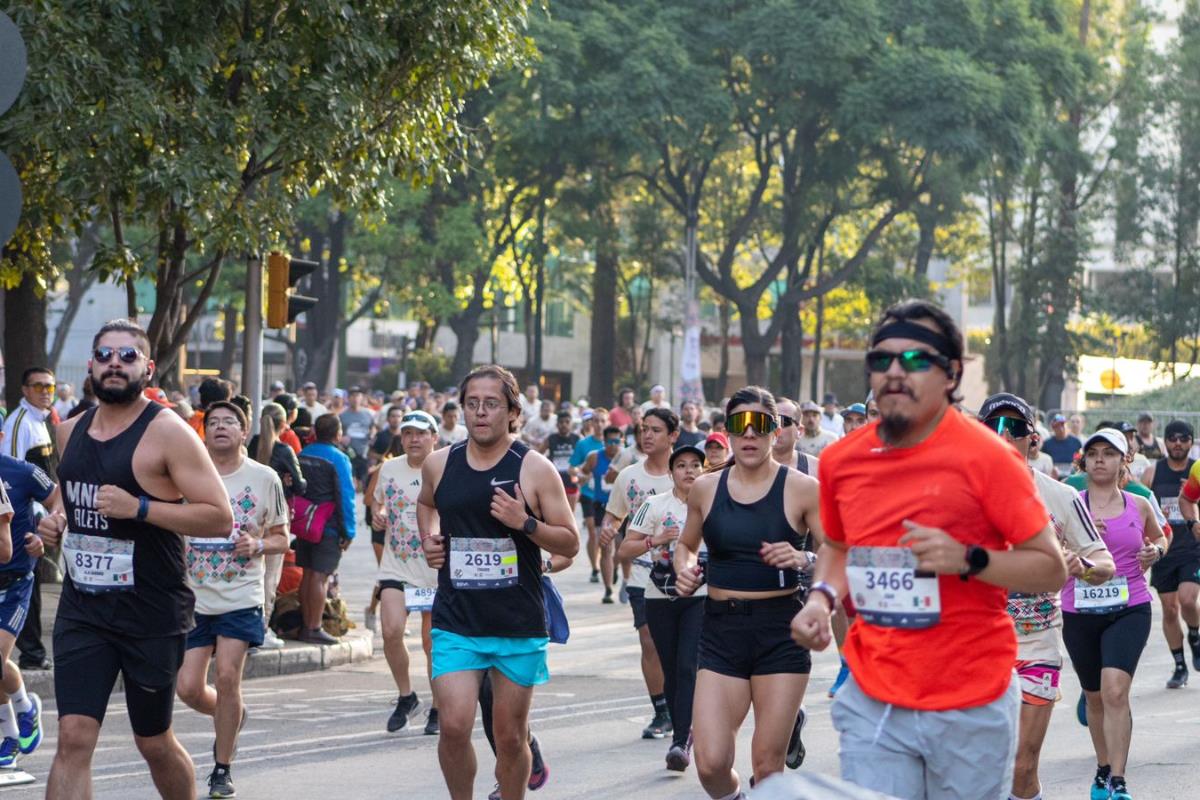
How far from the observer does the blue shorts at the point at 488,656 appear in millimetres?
7621

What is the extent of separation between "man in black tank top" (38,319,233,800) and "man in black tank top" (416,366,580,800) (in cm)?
112

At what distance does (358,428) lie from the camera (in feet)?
104

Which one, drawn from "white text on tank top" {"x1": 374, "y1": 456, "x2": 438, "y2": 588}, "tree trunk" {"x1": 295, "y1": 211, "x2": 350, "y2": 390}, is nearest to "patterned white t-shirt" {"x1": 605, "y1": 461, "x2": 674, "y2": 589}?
"white text on tank top" {"x1": 374, "y1": 456, "x2": 438, "y2": 588}

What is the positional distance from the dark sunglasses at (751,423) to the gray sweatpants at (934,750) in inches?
115

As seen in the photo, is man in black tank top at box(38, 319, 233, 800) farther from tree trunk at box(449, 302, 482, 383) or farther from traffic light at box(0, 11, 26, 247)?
tree trunk at box(449, 302, 482, 383)

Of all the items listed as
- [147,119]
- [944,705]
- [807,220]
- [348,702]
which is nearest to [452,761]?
[944,705]

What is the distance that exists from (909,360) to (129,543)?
9.91 ft

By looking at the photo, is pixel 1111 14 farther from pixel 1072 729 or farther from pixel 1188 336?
pixel 1072 729

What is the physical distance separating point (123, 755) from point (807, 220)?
35932 millimetres

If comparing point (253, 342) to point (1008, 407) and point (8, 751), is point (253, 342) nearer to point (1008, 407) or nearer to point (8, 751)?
point (8, 751)

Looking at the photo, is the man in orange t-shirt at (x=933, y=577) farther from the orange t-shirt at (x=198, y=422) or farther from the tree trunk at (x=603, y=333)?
the tree trunk at (x=603, y=333)

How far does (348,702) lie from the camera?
41.5ft

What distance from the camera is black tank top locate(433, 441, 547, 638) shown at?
25.1 ft

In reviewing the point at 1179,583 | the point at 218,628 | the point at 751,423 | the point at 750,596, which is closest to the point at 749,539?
the point at 750,596
